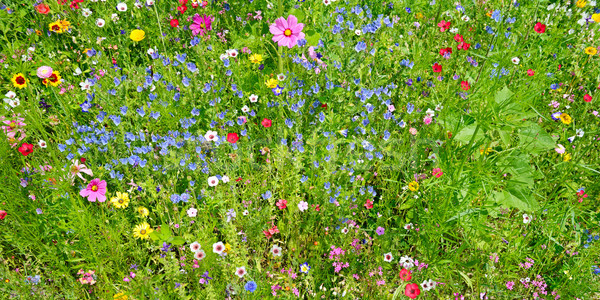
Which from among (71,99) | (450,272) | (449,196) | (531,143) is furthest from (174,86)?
(531,143)

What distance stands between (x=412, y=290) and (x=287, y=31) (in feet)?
6.64

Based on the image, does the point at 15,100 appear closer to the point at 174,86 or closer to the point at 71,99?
the point at 71,99

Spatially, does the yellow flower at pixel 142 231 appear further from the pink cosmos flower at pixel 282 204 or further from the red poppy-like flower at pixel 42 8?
the red poppy-like flower at pixel 42 8

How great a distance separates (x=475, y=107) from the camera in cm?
276

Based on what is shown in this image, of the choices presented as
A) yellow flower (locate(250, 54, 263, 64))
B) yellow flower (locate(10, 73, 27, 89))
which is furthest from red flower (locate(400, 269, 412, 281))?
yellow flower (locate(10, 73, 27, 89))

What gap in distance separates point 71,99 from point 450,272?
3.21 metres

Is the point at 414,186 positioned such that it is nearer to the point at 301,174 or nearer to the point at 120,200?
the point at 301,174

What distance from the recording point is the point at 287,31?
9.33ft

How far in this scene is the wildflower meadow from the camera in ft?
7.47

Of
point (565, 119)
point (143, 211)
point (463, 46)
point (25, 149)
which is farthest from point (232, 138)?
point (565, 119)

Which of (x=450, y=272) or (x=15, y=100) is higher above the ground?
(x=15, y=100)

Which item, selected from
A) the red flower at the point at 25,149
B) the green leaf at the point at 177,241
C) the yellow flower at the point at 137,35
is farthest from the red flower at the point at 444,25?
the red flower at the point at 25,149

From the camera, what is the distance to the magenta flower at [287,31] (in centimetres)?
279

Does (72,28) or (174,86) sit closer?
(174,86)
